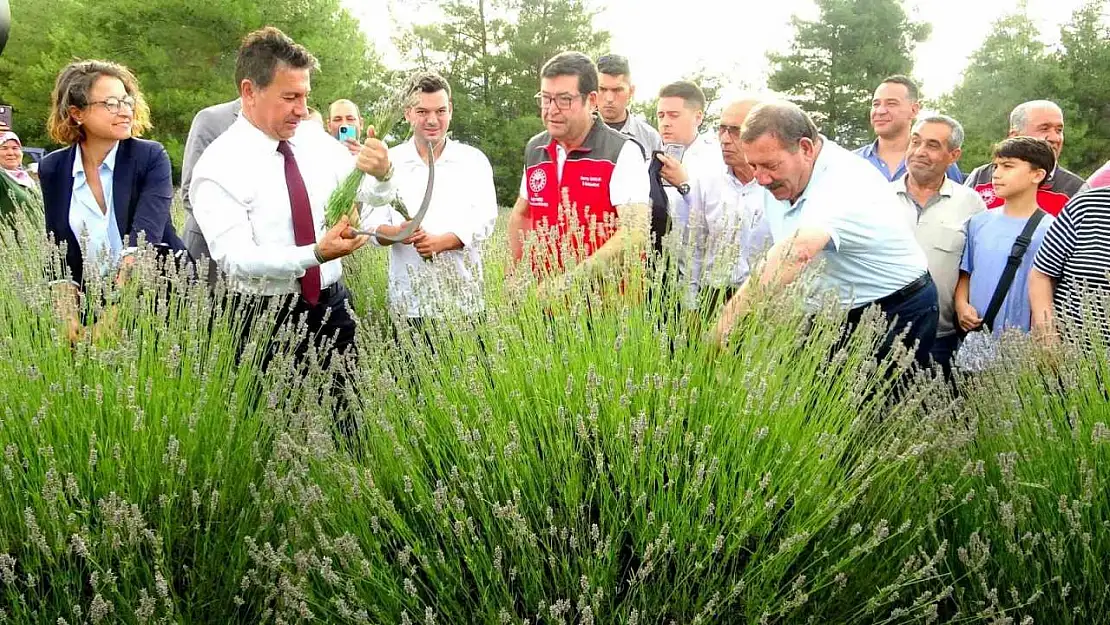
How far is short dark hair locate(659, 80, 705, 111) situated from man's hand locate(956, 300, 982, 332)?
1938 mm

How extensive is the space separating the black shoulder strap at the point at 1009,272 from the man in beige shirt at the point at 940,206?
24 centimetres

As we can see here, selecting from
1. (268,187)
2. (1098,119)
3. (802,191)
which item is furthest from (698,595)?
(1098,119)

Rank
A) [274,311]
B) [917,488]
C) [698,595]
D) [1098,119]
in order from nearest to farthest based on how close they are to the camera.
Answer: [698,595]
[917,488]
[274,311]
[1098,119]

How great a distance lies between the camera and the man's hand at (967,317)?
4.57 metres

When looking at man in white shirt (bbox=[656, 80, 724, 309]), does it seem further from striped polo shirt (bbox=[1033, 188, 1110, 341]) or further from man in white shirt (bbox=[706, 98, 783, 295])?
striped polo shirt (bbox=[1033, 188, 1110, 341])

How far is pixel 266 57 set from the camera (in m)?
3.55

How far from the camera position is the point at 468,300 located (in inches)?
115

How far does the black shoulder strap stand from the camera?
444 cm

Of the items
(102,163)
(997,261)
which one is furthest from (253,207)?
(997,261)

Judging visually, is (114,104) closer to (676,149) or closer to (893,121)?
(676,149)

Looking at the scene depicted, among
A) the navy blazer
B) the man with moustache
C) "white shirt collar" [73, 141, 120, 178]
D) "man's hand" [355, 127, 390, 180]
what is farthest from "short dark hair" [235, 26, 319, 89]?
the man with moustache

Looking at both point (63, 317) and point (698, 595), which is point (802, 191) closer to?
point (698, 595)

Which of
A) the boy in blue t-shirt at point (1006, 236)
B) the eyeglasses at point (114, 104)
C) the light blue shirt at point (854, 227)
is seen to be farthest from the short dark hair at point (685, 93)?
the eyeglasses at point (114, 104)

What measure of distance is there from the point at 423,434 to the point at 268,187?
173 centimetres
